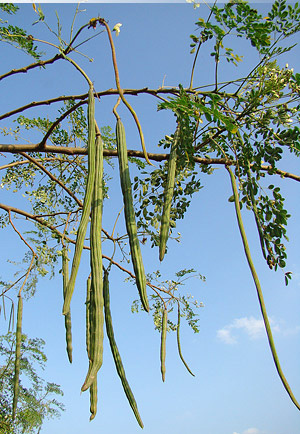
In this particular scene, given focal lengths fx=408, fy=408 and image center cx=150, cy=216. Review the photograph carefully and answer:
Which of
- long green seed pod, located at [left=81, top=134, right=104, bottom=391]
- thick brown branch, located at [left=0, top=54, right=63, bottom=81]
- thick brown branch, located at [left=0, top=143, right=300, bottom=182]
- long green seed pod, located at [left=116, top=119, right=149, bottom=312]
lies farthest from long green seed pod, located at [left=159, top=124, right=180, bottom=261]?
thick brown branch, located at [left=0, top=54, right=63, bottom=81]

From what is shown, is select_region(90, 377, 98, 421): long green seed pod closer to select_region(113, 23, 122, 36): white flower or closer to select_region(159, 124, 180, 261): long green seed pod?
select_region(159, 124, 180, 261): long green seed pod

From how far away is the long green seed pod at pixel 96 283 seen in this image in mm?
1427

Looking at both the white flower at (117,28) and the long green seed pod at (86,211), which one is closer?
the long green seed pod at (86,211)

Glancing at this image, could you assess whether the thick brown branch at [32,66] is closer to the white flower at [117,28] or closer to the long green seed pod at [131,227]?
the white flower at [117,28]

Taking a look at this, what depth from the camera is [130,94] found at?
8.00 feet

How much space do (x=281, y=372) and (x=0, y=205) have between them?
9.43 feet

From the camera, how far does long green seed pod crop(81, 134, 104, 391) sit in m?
1.43

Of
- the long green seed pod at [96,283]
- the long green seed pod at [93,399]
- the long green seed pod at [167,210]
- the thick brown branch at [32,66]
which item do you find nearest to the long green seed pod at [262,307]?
the long green seed pod at [167,210]

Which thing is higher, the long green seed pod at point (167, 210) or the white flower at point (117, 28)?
the white flower at point (117, 28)

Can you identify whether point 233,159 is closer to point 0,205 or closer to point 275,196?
point 275,196

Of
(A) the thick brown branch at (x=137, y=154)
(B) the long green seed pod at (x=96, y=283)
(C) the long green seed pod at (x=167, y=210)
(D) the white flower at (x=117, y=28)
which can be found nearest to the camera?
(B) the long green seed pod at (x=96, y=283)

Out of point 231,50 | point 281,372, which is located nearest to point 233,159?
point 231,50

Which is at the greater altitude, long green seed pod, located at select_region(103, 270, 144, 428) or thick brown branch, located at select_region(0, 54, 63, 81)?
thick brown branch, located at select_region(0, 54, 63, 81)

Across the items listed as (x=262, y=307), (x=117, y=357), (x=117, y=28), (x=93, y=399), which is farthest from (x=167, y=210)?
(x=117, y=28)
